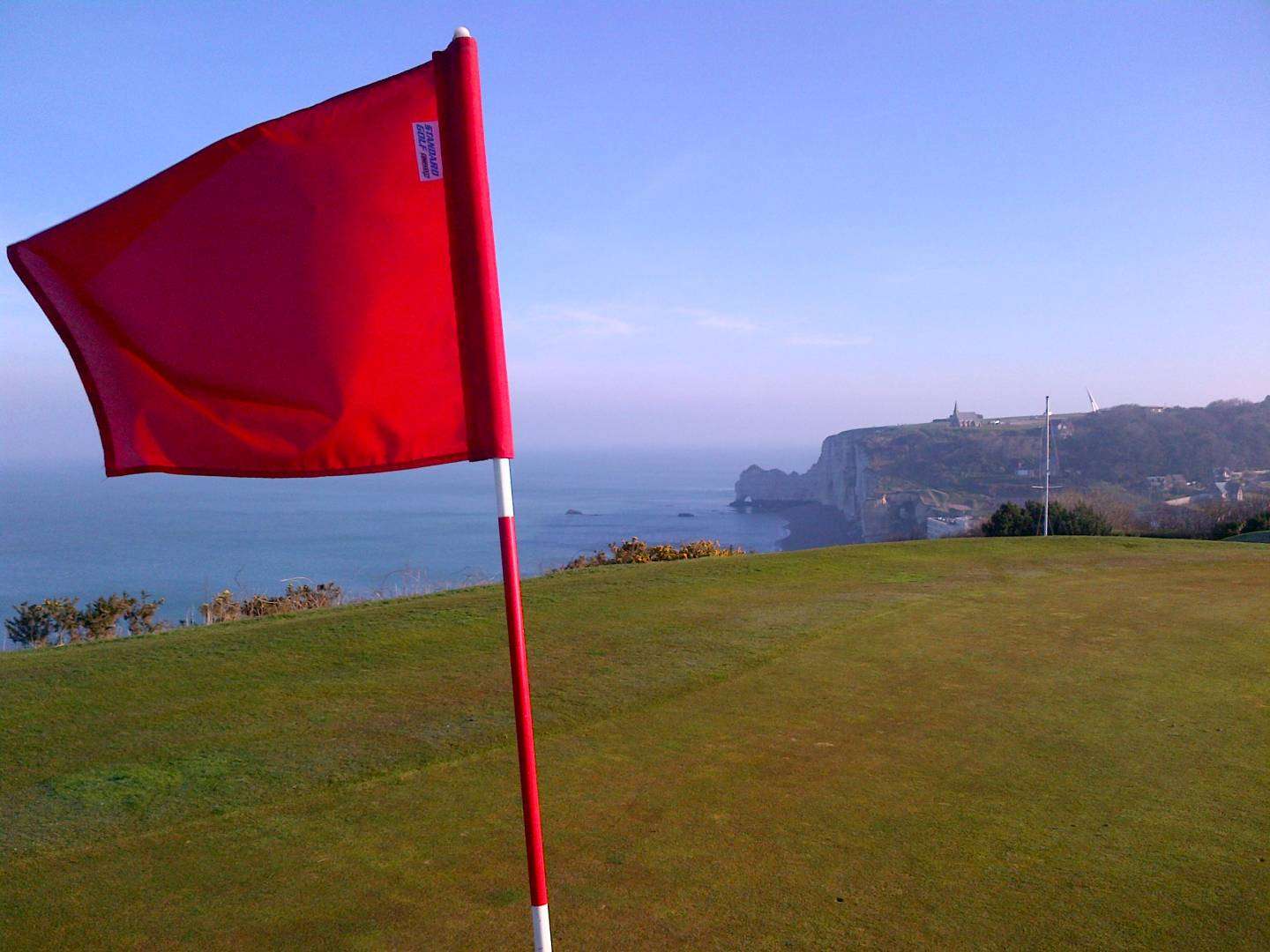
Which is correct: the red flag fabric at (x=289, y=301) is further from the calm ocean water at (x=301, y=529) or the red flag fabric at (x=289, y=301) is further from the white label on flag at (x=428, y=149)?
the calm ocean water at (x=301, y=529)

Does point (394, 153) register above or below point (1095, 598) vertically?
above

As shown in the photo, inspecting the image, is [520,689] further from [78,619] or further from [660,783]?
[78,619]

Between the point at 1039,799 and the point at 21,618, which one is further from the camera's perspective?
the point at 21,618

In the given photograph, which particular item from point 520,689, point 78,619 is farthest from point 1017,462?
point 520,689

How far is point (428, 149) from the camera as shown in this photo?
2.81 metres

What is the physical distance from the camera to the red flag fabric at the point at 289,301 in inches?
111

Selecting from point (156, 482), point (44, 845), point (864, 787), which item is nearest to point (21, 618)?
point (44, 845)

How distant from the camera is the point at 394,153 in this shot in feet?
9.27

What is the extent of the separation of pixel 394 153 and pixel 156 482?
61247mm

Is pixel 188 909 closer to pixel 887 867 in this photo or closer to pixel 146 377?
pixel 146 377

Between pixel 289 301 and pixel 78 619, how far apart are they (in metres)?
10.3

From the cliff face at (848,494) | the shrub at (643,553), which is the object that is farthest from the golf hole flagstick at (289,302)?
the cliff face at (848,494)

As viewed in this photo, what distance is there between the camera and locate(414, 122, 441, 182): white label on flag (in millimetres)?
2809

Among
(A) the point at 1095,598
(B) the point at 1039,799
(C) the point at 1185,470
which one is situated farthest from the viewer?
(C) the point at 1185,470
